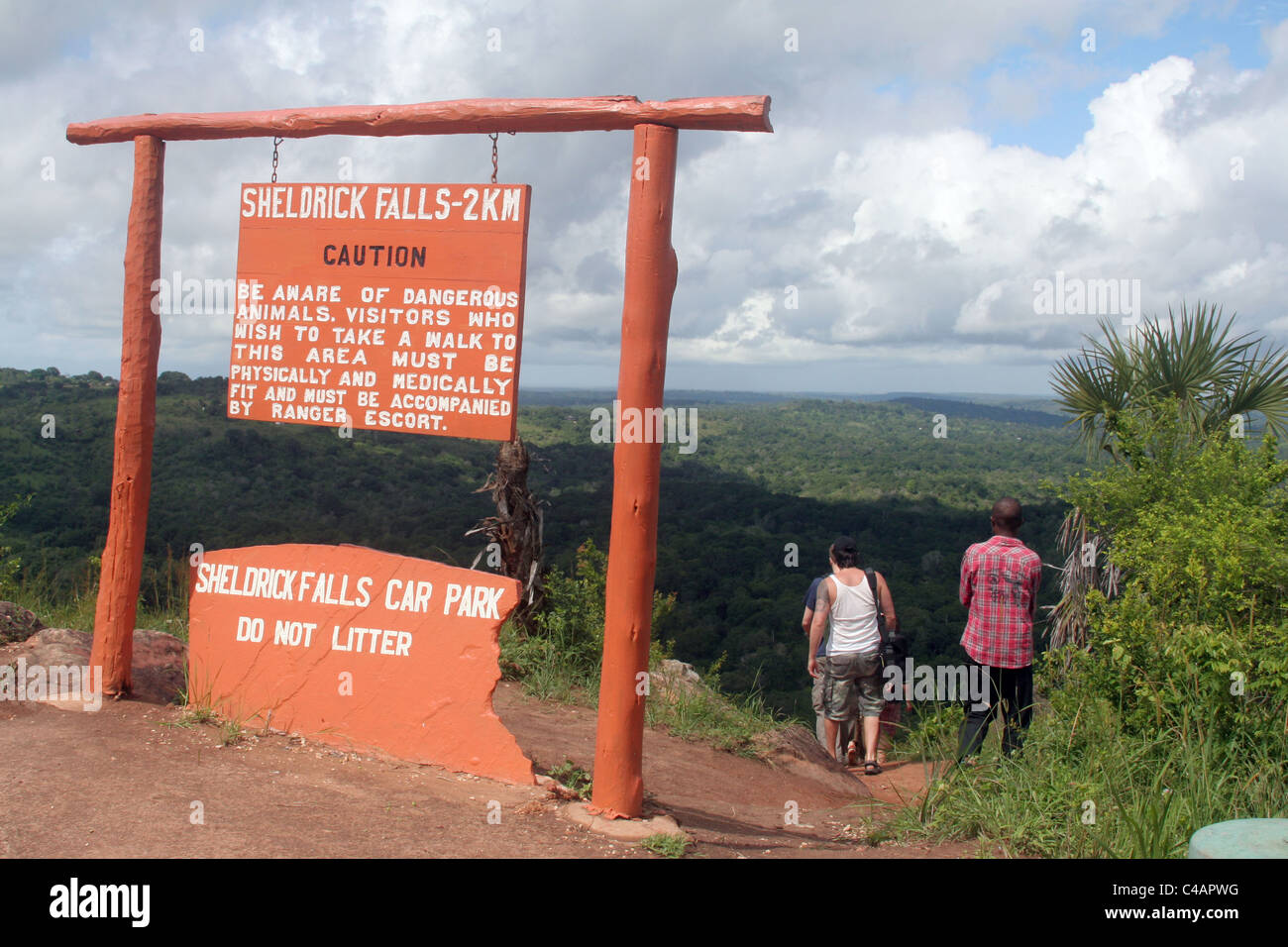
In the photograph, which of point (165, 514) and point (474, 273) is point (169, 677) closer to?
point (474, 273)

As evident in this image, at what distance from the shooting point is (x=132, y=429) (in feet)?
15.7

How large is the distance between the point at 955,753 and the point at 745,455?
49378 millimetres

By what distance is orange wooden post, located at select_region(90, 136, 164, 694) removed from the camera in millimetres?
4809

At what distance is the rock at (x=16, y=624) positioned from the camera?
6211 mm

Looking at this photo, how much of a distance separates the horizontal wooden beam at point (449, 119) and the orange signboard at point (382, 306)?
271 mm

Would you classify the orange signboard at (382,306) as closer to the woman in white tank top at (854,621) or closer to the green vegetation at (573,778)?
the green vegetation at (573,778)

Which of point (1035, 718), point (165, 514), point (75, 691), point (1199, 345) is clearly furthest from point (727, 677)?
point (165, 514)

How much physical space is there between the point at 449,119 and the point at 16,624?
482 cm

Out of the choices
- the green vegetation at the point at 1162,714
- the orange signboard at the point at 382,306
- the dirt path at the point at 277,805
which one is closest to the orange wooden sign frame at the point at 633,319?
the orange signboard at the point at 382,306

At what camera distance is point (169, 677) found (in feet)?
17.7

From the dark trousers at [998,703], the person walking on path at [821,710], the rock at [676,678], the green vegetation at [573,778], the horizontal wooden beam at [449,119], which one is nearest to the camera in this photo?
the horizontal wooden beam at [449,119]

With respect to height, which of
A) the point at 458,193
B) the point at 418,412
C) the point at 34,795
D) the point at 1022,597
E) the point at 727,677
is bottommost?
the point at 727,677

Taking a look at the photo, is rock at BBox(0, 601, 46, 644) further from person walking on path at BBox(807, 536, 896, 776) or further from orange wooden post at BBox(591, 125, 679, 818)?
person walking on path at BBox(807, 536, 896, 776)

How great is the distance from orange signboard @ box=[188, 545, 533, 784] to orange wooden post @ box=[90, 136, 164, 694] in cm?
45
